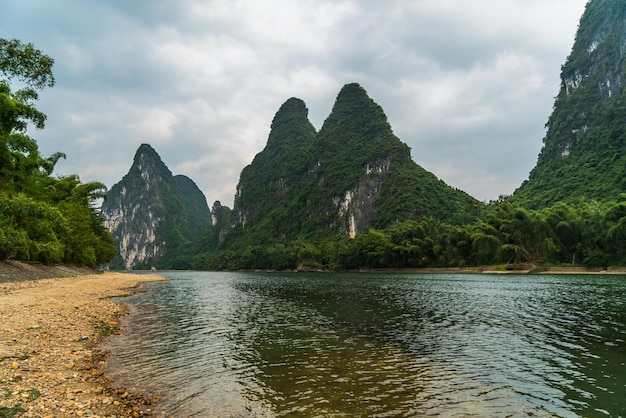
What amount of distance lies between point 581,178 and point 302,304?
137 metres

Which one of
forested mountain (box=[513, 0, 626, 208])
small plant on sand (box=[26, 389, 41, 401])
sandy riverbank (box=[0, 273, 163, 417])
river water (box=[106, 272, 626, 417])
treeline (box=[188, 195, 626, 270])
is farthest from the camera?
forested mountain (box=[513, 0, 626, 208])

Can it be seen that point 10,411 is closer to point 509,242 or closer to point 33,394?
point 33,394

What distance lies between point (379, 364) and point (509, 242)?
267 feet

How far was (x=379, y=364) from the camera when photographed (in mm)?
12609

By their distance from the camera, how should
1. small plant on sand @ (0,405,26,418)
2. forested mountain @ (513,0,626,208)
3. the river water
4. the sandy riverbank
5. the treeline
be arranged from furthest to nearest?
forested mountain @ (513,0,626,208), the treeline, the river water, the sandy riverbank, small plant on sand @ (0,405,26,418)

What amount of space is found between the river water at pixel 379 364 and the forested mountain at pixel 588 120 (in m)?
119

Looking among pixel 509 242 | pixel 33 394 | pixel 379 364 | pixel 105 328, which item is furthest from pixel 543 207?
pixel 33 394

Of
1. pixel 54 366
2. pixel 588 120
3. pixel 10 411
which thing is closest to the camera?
pixel 10 411

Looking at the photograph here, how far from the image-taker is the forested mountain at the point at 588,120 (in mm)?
127500

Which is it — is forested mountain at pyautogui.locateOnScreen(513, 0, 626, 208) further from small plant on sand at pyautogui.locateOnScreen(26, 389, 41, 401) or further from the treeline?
small plant on sand at pyautogui.locateOnScreen(26, 389, 41, 401)

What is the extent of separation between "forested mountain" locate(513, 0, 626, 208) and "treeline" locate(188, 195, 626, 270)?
42868 mm

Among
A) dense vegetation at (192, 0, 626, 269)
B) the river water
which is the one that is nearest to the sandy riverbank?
the river water

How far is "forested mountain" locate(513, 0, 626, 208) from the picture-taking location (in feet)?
418

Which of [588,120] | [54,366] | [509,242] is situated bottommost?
[54,366]
